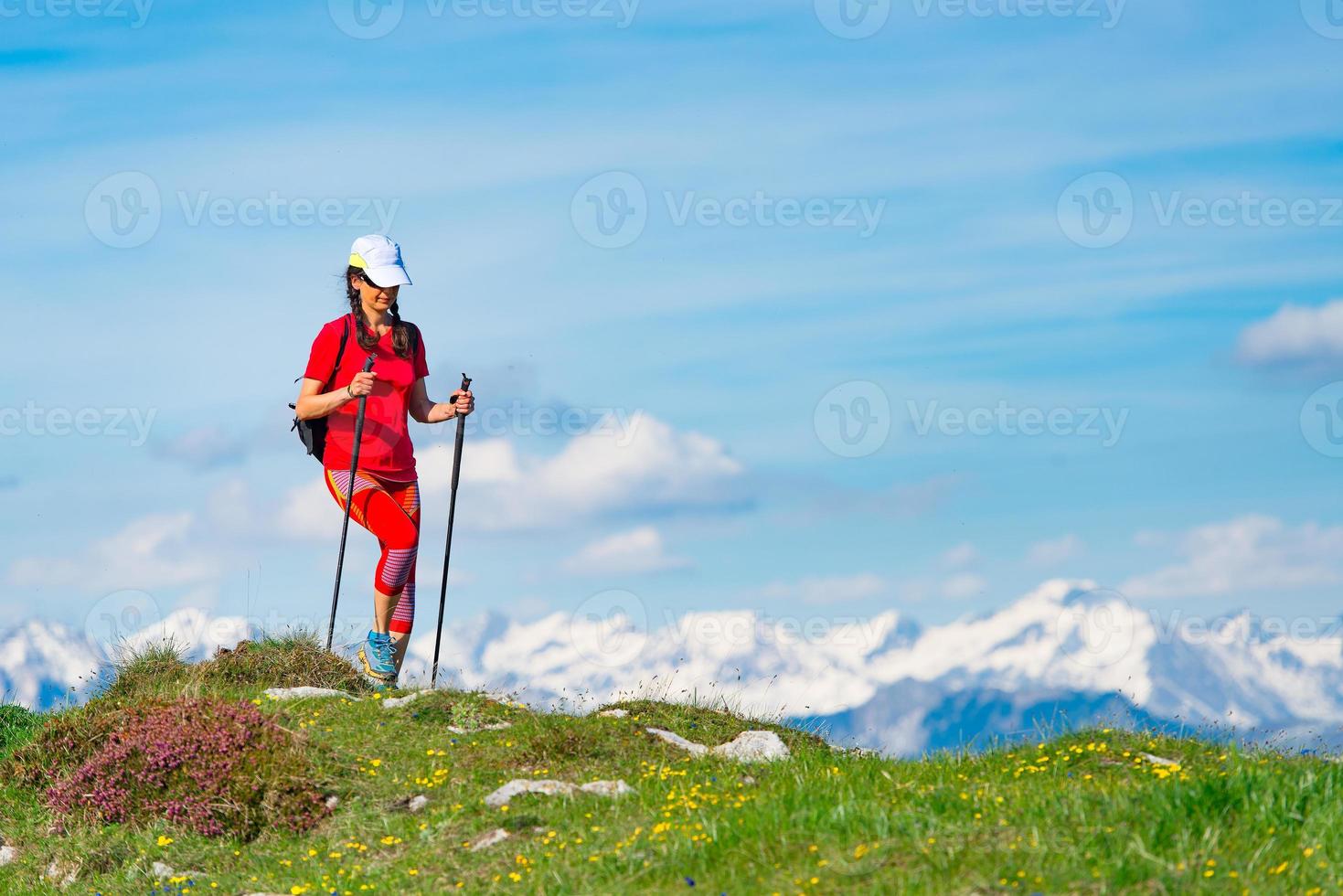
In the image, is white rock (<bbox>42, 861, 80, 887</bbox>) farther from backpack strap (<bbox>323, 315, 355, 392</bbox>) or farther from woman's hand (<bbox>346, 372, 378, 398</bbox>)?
backpack strap (<bbox>323, 315, 355, 392</bbox>)

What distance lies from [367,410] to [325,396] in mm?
532

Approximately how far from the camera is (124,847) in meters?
11.3

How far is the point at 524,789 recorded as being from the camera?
1033 cm

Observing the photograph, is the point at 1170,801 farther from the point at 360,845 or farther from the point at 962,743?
the point at 360,845

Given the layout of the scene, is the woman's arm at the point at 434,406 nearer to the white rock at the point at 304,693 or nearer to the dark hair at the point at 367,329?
the dark hair at the point at 367,329

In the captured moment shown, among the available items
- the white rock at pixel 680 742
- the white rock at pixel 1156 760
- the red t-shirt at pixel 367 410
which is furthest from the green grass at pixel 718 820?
the red t-shirt at pixel 367 410

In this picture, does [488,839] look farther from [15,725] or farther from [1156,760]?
[15,725]

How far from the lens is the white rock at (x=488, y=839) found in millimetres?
9359

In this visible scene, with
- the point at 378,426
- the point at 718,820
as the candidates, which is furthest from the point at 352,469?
the point at 718,820

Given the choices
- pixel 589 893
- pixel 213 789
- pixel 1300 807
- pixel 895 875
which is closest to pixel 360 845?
pixel 213 789

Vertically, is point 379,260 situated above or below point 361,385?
above

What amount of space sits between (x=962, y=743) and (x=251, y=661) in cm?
817

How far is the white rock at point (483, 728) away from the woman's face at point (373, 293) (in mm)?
4761

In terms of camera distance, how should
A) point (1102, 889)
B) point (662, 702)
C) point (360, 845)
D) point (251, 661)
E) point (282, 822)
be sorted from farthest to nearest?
point (251, 661) → point (662, 702) → point (282, 822) → point (360, 845) → point (1102, 889)
